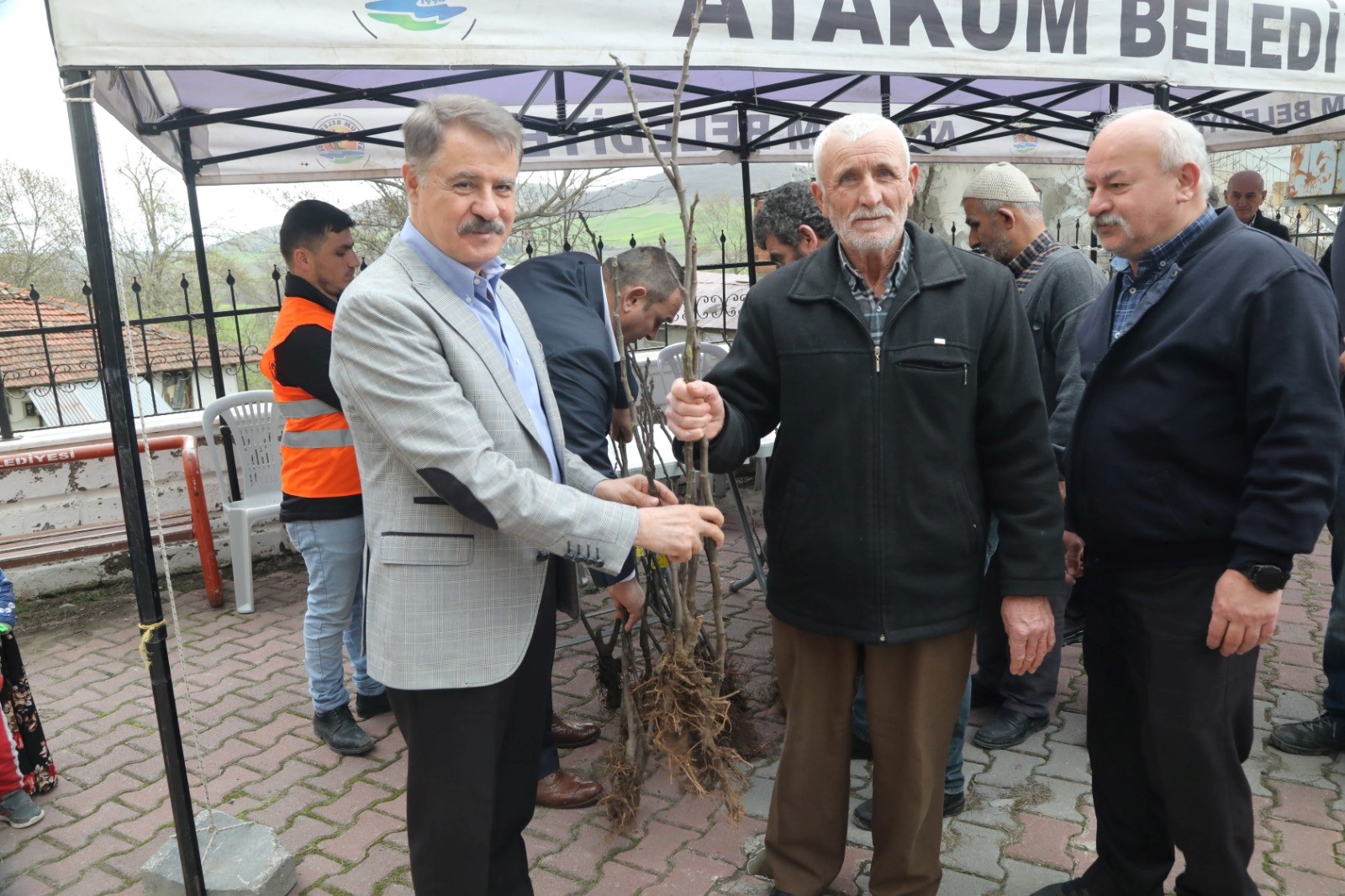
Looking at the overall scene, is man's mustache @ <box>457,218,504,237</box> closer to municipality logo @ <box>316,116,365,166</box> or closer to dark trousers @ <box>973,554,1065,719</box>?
dark trousers @ <box>973,554,1065,719</box>

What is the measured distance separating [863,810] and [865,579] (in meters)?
1.13

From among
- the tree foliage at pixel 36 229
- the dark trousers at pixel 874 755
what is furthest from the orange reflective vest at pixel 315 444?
the tree foliage at pixel 36 229

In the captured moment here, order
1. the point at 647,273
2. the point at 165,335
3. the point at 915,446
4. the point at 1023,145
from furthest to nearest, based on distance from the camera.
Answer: the point at 165,335, the point at 1023,145, the point at 647,273, the point at 915,446

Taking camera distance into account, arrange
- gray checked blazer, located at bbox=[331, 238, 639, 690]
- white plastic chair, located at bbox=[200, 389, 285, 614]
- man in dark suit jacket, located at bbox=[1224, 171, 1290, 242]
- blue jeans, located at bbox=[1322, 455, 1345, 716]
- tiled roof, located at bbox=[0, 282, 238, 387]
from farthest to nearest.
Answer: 1. man in dark suit jacket, located at bbox=[1224, 171, 1290, 242]
2. tiled roof, located at bbox=[0, 282, 238, 387]
3. white plastic chair, located at bbox=[200, 389, 285, 614]
4. blue jeans, located at bbox=[1322, 455, 1345, 716]
5. gray checked blazer, located at bbox=[331, 238, 639, 690]

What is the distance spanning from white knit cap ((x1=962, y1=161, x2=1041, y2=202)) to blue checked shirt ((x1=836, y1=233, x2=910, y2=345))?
1.25 metres

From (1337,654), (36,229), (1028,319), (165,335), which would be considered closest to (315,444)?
(1028,319)

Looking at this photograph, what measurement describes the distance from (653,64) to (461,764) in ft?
6.56

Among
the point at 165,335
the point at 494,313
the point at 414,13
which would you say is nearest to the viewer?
the point at 494,313

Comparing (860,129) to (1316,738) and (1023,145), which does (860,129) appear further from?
(1023,145)

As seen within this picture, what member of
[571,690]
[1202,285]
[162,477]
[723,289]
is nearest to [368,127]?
[162,477]

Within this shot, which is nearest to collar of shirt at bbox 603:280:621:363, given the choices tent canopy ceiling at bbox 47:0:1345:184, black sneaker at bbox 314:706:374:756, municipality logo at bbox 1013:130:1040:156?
tent canopy ceiling at bbox 47:0:1345:184

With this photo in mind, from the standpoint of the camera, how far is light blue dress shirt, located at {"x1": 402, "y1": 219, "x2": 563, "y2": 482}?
1.83m

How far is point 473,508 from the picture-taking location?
1.70m

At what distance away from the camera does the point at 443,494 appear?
169cm
